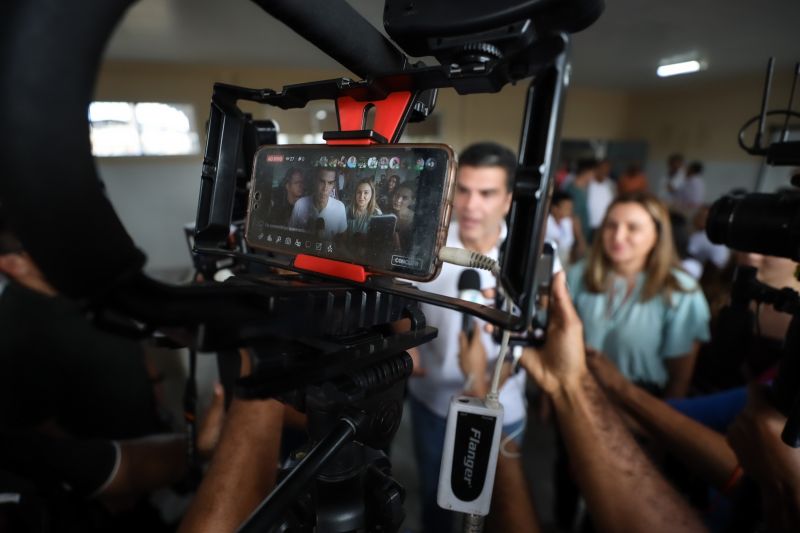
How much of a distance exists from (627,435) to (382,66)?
2.10 feet

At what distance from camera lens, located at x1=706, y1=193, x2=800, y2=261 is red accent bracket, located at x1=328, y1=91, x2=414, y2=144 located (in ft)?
1.51

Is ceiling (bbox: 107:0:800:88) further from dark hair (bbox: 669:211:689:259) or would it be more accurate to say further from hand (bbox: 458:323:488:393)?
hand (bbox: 458:323:488:393)

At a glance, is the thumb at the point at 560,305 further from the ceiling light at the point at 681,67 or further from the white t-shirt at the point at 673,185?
the white t-shirt at the point at 673,185

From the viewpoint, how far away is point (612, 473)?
587 millimetres

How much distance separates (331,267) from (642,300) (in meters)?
1.40

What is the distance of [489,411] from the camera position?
46 centimetres

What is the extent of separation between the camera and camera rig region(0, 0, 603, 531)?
0.77ft

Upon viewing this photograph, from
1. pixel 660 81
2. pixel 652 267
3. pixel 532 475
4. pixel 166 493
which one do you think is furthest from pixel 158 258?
pixel 660 81

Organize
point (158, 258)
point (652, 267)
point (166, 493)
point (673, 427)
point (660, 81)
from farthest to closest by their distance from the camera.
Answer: point (660, 81) → point (158, 258) → point (166, 493) → point (652, 267) → point (673, 427)

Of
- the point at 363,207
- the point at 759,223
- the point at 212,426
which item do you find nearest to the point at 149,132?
the point at 212,426

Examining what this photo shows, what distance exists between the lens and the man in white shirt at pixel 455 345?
3.95ft

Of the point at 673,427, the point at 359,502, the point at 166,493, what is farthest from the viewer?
the point at 166,493

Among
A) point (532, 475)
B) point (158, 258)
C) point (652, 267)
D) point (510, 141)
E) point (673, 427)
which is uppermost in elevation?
point (510, 141)

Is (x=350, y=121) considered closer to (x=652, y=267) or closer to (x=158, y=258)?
(x=652, y=267)
